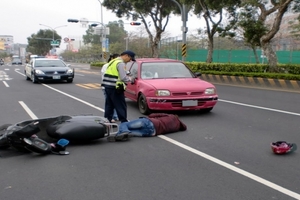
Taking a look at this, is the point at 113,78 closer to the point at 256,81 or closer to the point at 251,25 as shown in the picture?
the point at 256,81

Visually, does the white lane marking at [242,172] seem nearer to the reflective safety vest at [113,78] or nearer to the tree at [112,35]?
the reflective safety vest at [113,78]

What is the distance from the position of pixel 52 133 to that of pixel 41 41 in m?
81.6

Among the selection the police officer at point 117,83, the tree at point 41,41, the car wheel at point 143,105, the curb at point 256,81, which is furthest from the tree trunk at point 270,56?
the tree at point 41,41

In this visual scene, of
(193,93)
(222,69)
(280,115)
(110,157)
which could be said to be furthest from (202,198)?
(222,69)

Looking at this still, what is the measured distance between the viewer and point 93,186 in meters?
4.07

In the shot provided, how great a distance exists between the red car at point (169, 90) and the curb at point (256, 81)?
7.61 meters

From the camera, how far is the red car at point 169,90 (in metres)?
8.14

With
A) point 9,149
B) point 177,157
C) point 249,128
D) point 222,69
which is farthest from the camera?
point 222,69

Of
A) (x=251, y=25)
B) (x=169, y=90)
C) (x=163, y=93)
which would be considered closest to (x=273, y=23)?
(x=251, y=25)

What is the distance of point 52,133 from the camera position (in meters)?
5.69

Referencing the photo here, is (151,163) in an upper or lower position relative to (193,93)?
lower

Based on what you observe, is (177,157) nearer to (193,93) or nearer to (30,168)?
(30,168)

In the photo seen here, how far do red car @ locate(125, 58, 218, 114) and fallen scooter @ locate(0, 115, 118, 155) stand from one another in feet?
6.57

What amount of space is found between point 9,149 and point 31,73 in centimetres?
1439
